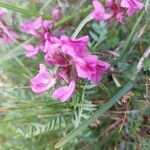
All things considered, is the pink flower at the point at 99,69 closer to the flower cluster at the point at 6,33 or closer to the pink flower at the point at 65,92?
the pink flower at the point at 65,92

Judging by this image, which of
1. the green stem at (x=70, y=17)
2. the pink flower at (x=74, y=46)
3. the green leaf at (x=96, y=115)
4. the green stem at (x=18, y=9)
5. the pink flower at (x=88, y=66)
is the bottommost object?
the green leaf at (x=96, y=115)

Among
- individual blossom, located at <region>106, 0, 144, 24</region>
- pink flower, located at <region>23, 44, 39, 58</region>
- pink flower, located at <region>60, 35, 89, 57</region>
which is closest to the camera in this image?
pink flower, located at <region>60, 35, 89, 57</region>

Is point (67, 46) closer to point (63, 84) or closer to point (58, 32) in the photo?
point (63, 84)

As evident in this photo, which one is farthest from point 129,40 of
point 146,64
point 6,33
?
point 6,33

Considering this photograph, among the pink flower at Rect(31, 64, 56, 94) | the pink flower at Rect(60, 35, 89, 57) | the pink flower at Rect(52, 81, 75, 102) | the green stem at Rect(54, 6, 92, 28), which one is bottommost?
the pink flower at Rect(52, 81, 75, 102)

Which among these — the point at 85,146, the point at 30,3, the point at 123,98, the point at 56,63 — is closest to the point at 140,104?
the point at 123,98

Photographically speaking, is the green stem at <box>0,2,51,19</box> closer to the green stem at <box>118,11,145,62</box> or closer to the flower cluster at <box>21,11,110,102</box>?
the flower cluster at <box>21,11,110,102</box>

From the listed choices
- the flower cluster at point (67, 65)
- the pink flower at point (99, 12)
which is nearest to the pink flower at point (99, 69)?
the flower cluster at point (67, 65)

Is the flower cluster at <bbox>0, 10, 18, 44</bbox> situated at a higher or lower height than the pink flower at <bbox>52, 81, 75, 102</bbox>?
higher

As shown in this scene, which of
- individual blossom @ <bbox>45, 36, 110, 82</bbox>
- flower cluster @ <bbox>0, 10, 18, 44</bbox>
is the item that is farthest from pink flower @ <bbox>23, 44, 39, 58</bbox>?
individual blossom @ <bbox>45, 36, 110, 82</bbox>
